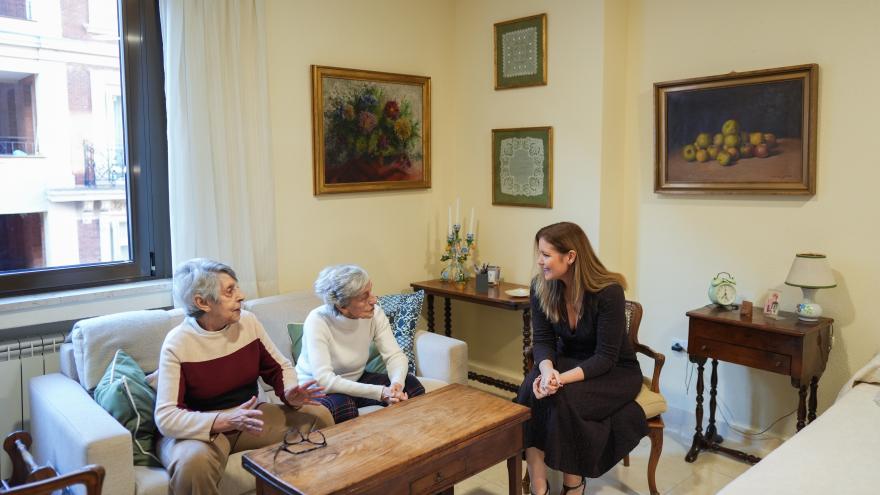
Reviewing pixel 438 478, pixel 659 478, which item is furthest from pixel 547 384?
pixel 659 478

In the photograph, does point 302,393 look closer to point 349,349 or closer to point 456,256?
point 349,349

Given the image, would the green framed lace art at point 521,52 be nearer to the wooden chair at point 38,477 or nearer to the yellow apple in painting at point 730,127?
the yellow apple in painting at point 730,127

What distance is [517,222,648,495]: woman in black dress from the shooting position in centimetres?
269

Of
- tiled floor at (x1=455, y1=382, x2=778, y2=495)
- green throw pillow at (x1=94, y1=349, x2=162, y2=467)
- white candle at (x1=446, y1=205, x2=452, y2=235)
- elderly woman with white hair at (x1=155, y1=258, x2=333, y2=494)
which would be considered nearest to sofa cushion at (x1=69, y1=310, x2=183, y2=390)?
green throw pillow at (x1=94, y1=349, x2=162, y2=467)

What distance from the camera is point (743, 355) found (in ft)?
10.5

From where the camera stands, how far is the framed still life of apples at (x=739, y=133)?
326cm

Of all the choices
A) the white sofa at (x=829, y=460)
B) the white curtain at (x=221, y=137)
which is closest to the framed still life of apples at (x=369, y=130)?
the white curtain at (x=221, y=137)

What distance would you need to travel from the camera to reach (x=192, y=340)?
2.50 metres

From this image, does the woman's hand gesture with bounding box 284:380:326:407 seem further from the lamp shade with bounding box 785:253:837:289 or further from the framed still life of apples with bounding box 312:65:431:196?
the lamp shade with bounding box 785:253:837:289

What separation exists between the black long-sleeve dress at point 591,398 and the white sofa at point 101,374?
Result: 58cm

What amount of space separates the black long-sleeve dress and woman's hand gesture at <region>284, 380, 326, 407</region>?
85cm

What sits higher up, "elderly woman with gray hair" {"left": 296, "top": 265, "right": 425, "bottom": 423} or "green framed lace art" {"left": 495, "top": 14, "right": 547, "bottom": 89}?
"green framed lace art" {"left": 495, "top": 14, "right": 547, "bottom": 89}

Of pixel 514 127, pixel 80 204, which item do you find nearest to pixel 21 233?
pixel 80 204

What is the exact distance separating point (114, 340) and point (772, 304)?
9.32 feet
